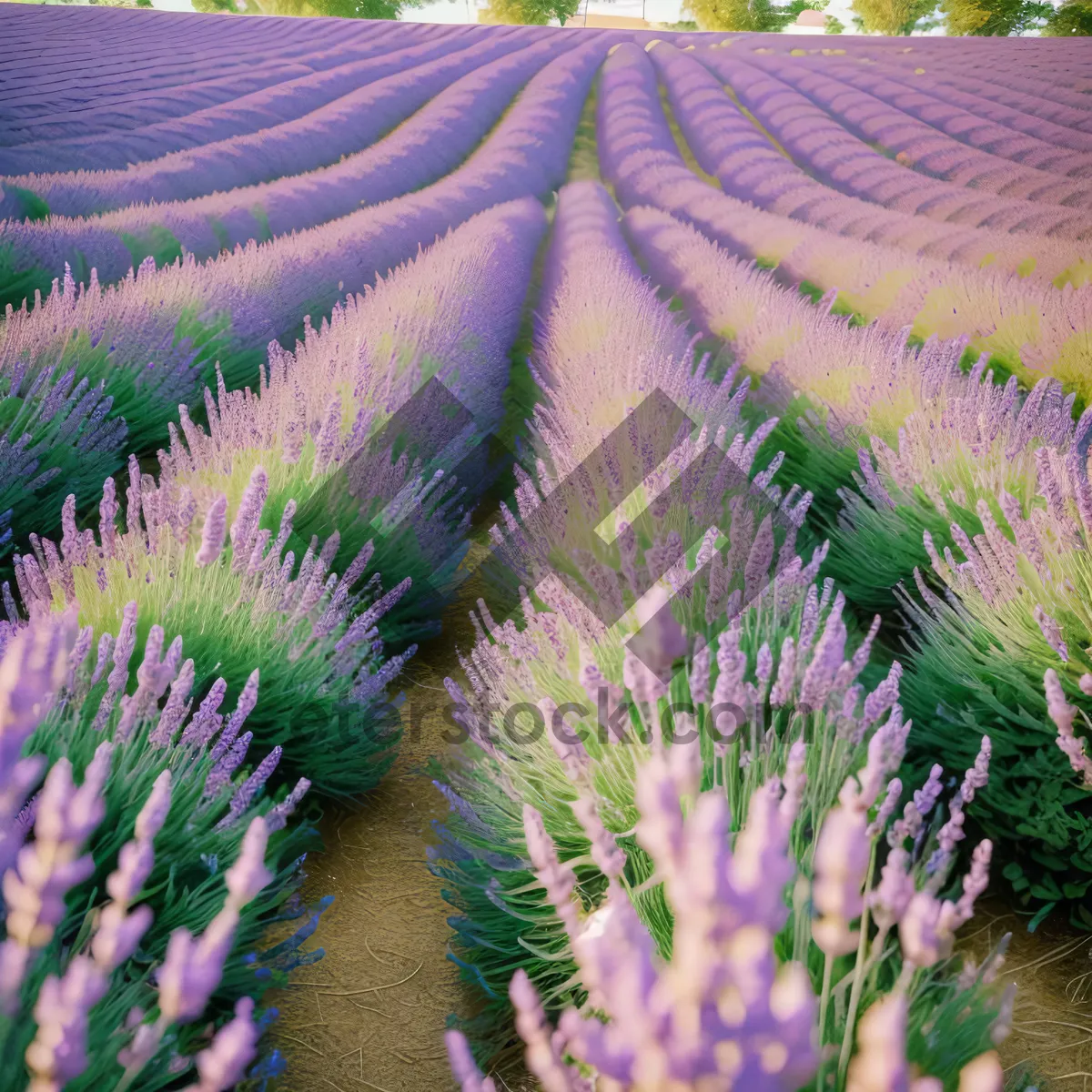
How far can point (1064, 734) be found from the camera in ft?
2.97

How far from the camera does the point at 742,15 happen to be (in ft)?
30.2

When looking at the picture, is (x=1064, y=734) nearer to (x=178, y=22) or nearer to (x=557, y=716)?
(x=557, y=716)

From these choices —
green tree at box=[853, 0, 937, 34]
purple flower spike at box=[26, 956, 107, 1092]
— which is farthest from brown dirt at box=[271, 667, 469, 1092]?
green tree at box=[853, 0, 937, 34]

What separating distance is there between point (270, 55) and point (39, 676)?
986 cm

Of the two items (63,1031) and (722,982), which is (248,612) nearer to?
(63,1031)

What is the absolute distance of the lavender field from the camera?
0.52 m

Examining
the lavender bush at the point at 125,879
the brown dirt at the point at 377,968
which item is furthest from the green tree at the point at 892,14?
the lavender bush at the point at 125,879

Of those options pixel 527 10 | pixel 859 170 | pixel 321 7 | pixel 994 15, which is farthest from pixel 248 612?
pixel 527 10

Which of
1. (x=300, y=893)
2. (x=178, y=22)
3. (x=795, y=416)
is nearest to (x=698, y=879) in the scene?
(x=300, y=893)

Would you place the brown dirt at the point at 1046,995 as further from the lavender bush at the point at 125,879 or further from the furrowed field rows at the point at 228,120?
the furrowed field rows at the point at 228,120

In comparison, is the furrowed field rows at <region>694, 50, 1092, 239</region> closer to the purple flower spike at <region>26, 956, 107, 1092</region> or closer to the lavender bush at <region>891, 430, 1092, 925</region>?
the lavender bush at <region>891, 430, 1092, 925</region>

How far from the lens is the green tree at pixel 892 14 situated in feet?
17.4

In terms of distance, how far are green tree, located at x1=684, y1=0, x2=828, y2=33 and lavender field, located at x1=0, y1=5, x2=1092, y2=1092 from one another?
4.22 m

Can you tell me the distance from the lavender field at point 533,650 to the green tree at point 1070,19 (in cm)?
13
